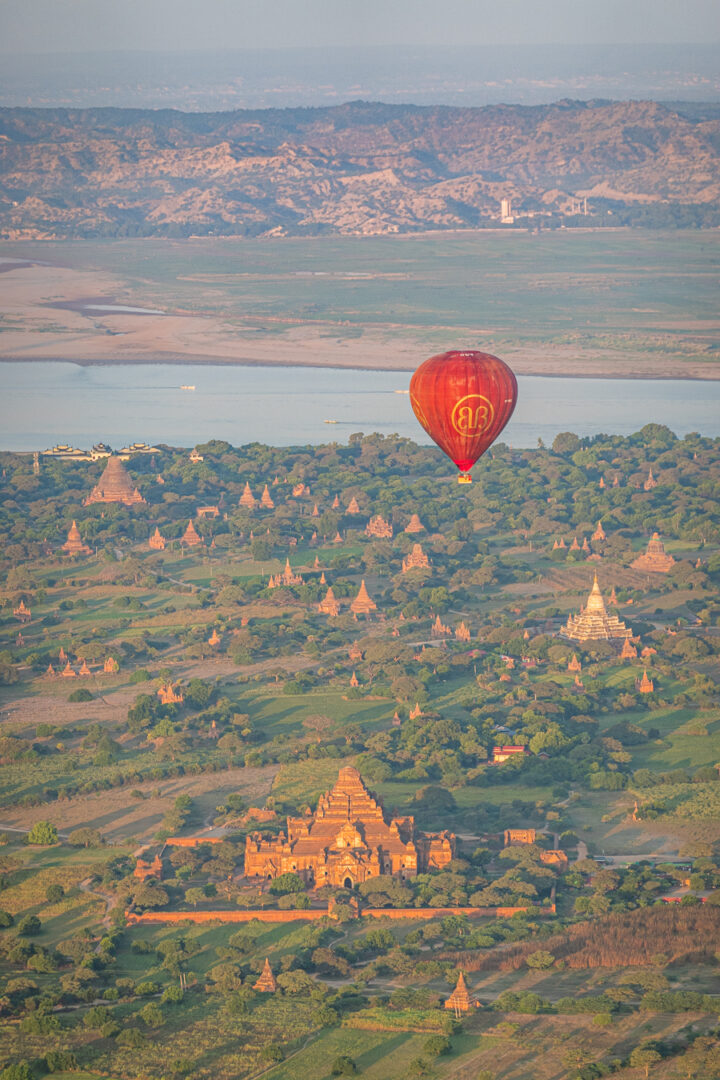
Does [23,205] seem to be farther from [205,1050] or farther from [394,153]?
[205,1050]

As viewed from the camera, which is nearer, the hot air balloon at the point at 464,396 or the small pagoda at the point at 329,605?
the hot air balloon at the point at 464,396

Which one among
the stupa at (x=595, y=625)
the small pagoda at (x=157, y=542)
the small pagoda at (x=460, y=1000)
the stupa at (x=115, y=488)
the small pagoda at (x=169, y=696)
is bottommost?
the small pagoda at (x=460, y=1000)

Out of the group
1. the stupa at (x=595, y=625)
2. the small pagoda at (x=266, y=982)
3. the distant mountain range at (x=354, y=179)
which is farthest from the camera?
the distant mountain range at (x=354, y=179)

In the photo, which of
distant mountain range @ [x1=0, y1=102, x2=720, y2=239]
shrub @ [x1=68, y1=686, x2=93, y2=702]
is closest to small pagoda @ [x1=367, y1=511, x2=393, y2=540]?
shrub @ [x1=68, y1=686, x2=93, y2=702]

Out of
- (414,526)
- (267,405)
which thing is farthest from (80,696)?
(267,405)

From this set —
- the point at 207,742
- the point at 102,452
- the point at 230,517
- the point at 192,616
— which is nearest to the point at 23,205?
the point at 102,452

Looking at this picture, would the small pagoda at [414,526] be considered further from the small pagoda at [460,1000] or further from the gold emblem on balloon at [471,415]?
the small pagoda at [460,1000]

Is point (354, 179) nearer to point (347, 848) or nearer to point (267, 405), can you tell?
point (267, 405)

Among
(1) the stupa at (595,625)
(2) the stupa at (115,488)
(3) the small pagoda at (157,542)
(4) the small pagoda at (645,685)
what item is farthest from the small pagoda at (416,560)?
(4) the small pagoda at (645,685)
